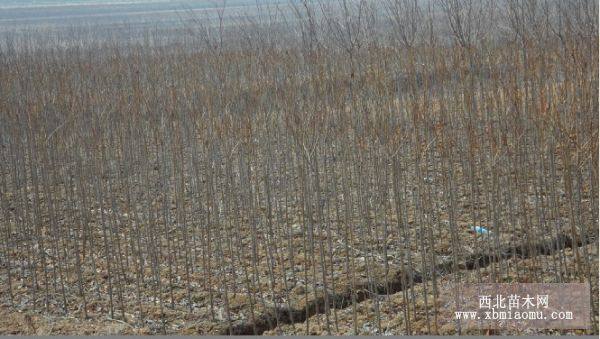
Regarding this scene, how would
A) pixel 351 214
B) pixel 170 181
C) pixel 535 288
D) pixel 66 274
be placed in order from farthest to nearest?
1. pixel 170 181
2. pixel 351 214
3. pixel 66 274
4. pixel 535 288

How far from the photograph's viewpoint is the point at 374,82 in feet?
13.8

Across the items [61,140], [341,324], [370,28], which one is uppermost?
[370,28]

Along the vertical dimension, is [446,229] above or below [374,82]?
below

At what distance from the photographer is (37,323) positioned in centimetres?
345

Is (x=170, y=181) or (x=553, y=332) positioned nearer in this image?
(x=553, y=332)

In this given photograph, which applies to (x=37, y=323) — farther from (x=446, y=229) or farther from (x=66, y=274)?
(x=446, y=229)

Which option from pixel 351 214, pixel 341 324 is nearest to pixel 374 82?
pixel 351 214

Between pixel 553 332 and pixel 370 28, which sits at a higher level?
pixel 370 28

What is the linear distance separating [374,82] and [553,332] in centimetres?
173

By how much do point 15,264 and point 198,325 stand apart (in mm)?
1301

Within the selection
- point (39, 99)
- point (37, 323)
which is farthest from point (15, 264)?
point (39, 99)

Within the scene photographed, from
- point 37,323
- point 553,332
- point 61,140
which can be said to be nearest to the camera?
point 553,332

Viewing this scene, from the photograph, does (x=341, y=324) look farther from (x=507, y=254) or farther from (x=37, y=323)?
(x=37, y=323)

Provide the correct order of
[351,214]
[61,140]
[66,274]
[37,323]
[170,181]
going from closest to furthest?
[37,323], [66,274], [351,214], [61,140], [170,181]
